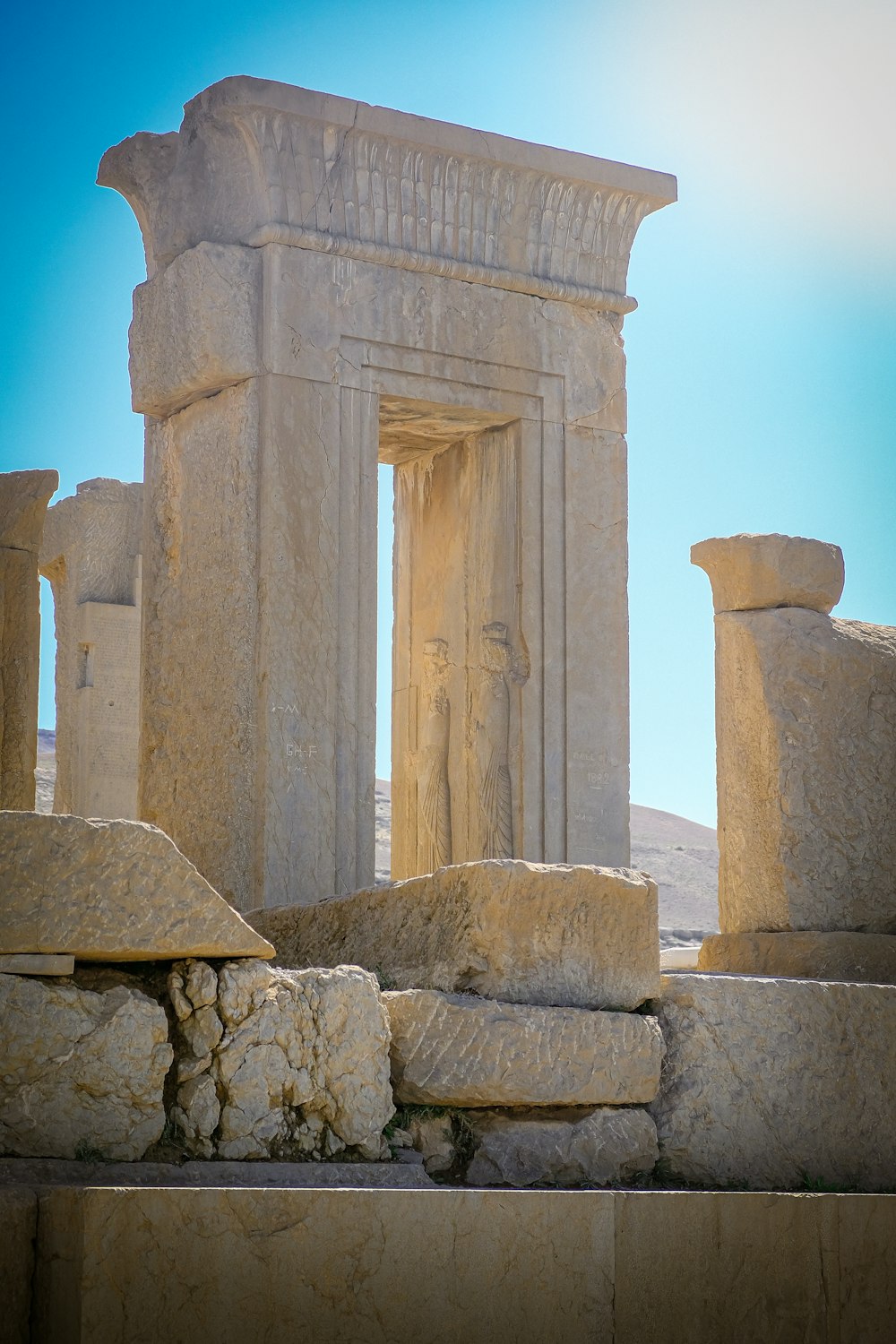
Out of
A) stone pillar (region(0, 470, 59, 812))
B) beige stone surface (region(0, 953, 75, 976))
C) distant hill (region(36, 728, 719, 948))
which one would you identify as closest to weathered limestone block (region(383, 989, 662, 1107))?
beige stone surface (region(0, 953, 75, 976))

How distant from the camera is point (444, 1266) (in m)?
4.65

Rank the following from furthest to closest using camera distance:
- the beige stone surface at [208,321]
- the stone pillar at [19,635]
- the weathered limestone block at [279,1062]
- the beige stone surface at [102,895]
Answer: the beige stone surface at [208,321] < the stone pillar at [19,635] < the weathered limestone block at [279,1062] < the beige stone surface at [102,895]

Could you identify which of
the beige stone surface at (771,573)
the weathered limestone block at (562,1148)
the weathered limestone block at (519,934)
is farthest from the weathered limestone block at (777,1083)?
the beige stone surface at (771,573)

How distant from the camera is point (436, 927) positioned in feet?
18.8

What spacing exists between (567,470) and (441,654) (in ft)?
3.78

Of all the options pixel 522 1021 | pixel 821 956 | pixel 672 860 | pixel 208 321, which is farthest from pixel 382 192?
pixel 672 860

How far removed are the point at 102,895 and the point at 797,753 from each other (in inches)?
172

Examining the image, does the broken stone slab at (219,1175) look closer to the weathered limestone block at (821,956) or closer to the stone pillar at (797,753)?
the weathered limestone block at (821,956)

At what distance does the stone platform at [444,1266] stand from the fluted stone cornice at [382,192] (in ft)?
17.1

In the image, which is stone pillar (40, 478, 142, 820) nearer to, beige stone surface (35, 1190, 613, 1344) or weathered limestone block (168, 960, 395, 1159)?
weathered limestone block (168, 960, 395, 1159)

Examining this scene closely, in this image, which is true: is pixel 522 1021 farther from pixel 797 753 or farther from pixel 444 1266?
pixel 797 753

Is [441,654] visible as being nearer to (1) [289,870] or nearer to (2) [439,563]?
(2) [439,563]

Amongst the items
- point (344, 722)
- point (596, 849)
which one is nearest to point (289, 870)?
point (344, 722)

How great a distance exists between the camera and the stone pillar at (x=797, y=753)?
8.34 meters
